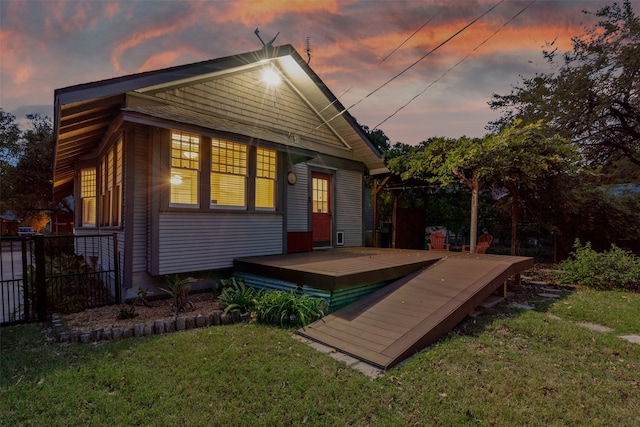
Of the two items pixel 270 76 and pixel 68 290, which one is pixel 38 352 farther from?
pixel 270 76

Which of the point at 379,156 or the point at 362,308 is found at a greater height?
the point at 379,156

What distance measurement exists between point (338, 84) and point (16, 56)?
813cm

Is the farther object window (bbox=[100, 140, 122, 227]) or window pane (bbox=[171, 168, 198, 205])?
window (bbox=[100, 140, 122, 227])

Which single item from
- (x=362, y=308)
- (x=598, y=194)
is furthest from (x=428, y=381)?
(x=598, y=194)

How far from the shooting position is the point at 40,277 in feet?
16.4

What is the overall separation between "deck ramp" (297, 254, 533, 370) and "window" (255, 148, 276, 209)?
12.1ft

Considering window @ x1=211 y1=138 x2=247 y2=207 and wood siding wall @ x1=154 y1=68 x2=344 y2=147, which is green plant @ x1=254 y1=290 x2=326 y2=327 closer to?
window @ x1=211 y1=138 x2=247 y2=207

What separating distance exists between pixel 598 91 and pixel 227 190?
579 inches

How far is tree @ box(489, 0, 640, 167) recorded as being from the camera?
11594 millimetres

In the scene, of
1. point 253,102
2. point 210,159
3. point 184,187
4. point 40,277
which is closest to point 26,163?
point 253,102

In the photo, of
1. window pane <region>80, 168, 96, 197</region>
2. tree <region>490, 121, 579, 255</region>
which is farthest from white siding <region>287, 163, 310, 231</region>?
window pane <region>80, 168, 96, 197</region>

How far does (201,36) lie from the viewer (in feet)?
27.8

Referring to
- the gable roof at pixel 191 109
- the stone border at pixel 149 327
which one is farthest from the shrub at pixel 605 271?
the stone border at pixel 149 327

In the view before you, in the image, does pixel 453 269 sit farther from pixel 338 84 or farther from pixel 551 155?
pixel 338 84
